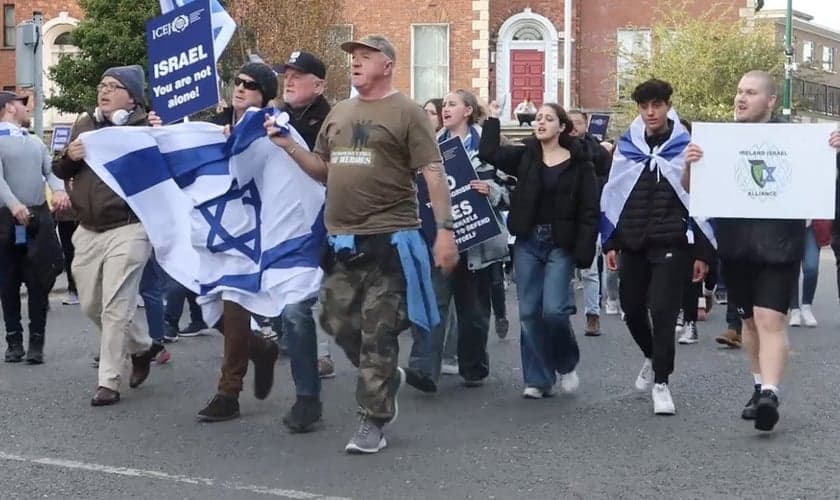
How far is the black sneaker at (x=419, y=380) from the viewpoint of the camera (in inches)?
320

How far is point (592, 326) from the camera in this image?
11.8 m

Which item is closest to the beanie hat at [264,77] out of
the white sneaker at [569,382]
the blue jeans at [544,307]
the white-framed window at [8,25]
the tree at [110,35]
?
the blue jeans at [544,307]

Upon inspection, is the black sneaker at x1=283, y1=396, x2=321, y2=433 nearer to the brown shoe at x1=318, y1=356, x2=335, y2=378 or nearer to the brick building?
the brown shoe at x1=318, y1=356, x2=335, y2=378

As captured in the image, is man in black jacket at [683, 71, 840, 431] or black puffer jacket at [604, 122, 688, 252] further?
black puffer jacket at [604, 122, 688, 252]

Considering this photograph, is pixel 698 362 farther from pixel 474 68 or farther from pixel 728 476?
pixel 474 68

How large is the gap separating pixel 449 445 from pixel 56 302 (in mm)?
9515

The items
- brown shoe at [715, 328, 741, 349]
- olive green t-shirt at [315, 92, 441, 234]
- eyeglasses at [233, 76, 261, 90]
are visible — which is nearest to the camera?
olive green t-shirt at [315, 92, 441, 234]

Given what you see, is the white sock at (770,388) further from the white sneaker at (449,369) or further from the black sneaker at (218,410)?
the black sneaker at (218,410)

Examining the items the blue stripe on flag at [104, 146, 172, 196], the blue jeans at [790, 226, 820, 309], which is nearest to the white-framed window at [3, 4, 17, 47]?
the blue jeans at [790, 226, 820, 309]

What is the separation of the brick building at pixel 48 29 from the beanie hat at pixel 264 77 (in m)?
36.0

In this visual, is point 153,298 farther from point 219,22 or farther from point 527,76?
point 527,76

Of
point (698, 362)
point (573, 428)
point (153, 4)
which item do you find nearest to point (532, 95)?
point (153, 4)

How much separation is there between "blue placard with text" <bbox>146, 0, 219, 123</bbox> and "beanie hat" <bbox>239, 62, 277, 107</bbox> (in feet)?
2.19

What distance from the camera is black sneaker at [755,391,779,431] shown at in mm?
6930
